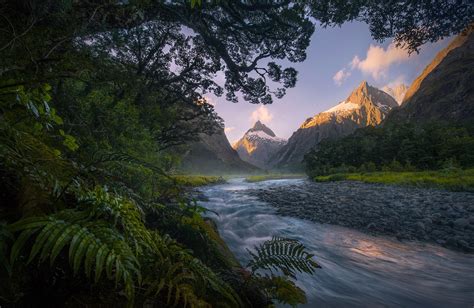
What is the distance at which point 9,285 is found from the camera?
1253 millimetres

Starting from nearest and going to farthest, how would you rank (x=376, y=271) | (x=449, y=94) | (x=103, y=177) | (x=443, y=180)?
(x=103, y=177), (x=376, y=271), (x=443, y=180), (x=449, y=94)

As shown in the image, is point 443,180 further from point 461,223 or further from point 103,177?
point 103,177

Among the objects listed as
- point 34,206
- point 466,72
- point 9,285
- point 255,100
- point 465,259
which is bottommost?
point 465,259

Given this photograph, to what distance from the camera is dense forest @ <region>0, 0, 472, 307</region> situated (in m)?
1.36

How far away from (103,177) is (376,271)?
197 inches

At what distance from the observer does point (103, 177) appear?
234 centimetres

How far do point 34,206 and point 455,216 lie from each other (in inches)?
400

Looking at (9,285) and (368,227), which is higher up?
(9,285)

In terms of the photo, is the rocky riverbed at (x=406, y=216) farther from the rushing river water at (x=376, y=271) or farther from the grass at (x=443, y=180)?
the grass at (x=443, y=180)

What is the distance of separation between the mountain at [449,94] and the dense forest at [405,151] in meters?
32.1

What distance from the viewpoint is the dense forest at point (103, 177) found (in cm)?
136

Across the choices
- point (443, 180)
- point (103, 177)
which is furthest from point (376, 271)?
point (443, 180)

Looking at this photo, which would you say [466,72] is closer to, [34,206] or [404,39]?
[404,39]

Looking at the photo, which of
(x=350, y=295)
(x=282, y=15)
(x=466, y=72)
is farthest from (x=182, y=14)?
(x=466, y=72)
